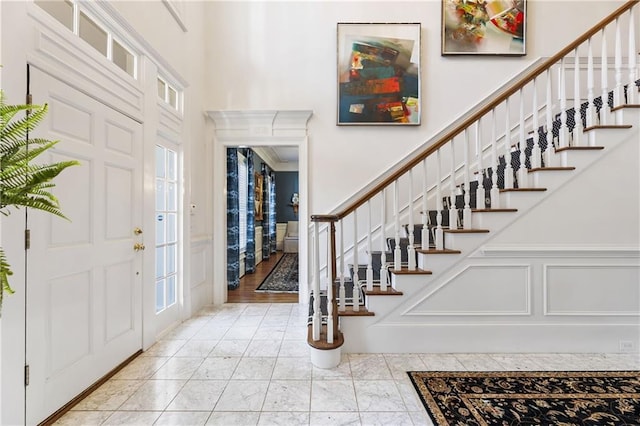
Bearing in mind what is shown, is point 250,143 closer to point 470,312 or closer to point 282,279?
point 282,279

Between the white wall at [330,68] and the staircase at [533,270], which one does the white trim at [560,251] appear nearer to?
the staircase at [533,270]

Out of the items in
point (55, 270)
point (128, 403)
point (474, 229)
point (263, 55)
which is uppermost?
point (263, 55)

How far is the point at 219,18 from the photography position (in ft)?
12.6

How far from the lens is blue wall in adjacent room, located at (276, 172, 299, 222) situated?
31.7ft

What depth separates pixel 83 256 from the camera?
192 cm

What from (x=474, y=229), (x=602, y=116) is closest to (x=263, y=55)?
(x=474, y=229)

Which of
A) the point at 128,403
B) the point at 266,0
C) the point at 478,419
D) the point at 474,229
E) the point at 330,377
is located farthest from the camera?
the point at 266,0

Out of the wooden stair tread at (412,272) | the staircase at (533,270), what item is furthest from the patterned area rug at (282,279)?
the wooden stair tread at (412,272)

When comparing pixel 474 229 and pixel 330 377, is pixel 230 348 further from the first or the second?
pixel 474 229

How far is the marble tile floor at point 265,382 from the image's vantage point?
5.70 feet

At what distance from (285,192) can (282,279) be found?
4.84 meters

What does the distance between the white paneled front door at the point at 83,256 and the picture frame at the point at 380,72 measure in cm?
241

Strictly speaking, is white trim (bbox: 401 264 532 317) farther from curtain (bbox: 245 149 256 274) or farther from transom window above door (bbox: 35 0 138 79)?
curtain (bbox: 245 149 256 274)

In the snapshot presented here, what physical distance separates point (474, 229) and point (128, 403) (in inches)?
107
